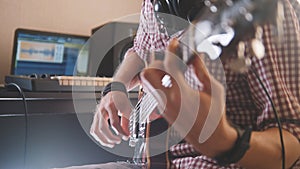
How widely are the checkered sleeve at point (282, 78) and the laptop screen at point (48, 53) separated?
1162mm

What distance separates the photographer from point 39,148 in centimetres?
111

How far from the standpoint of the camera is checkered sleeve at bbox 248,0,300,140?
43 centimetres

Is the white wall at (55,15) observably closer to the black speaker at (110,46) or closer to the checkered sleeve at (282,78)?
the black speaker at (110,46)

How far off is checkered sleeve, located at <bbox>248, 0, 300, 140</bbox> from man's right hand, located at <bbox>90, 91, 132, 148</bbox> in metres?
0.27

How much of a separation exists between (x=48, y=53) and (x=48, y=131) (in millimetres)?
467

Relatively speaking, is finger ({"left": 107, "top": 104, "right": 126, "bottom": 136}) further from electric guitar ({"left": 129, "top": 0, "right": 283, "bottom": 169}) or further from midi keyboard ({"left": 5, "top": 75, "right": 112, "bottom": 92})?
midi keyboard ({"left": 5, "top": 75, "right": 112, "bottom": 92})

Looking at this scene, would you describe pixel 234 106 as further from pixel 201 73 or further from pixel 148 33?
pixel 148 33

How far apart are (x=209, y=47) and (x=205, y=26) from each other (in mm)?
21

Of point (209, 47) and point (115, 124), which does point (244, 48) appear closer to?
point (209, 47)

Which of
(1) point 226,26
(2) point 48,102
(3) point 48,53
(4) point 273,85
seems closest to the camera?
(1) point 226,26

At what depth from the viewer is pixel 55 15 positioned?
5.22ft

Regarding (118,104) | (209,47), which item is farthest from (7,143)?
(209,47)

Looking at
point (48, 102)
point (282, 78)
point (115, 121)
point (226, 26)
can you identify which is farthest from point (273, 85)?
point (48, 102)

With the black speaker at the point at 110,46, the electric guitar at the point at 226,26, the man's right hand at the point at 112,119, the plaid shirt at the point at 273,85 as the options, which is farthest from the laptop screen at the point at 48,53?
the electric guitar at the point at 226,26
